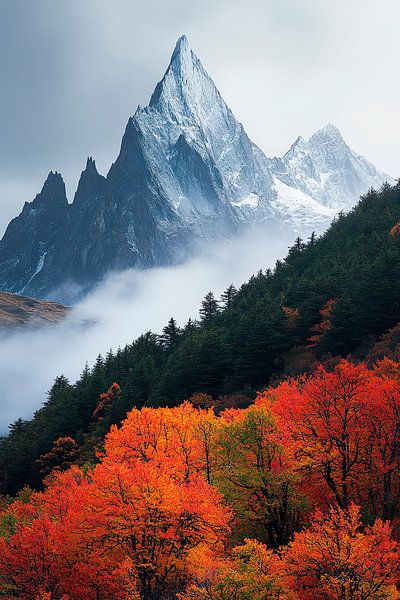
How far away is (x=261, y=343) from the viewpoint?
74438 mm

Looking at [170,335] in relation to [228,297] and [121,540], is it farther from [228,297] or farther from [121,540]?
[121,540]

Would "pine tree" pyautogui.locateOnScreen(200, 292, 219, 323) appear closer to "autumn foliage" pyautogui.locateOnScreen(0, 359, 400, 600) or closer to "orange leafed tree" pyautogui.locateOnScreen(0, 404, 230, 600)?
"autumn foliage" pyautogui.locateOnScreen(0, 359, 400, 600)

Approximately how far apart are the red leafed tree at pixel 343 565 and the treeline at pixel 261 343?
37369 millimetres

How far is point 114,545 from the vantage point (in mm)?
32156

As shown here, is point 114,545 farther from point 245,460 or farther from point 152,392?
point 152,392

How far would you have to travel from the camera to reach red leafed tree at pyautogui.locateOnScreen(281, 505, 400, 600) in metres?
21.8

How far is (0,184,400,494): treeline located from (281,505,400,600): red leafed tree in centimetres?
3737

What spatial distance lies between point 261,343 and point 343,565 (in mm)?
52391

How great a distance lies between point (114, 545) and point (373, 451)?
1807cm

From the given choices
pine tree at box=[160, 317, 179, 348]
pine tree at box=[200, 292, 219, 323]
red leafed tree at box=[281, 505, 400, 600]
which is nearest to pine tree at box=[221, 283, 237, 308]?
pine tree at box=[200, 292, 219, 323]

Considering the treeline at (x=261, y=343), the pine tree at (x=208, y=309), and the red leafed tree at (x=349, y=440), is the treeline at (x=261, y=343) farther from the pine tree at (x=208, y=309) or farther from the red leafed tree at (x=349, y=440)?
the red leafed tree at (x=349, y=440)


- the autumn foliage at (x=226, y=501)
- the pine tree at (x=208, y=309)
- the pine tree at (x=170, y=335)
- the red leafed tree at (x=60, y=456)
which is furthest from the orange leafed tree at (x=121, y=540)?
the pine tree at (x=208, y=309)

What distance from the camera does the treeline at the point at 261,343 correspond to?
65562 millimetres

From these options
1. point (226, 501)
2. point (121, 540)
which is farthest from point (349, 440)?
point (121, 540)
